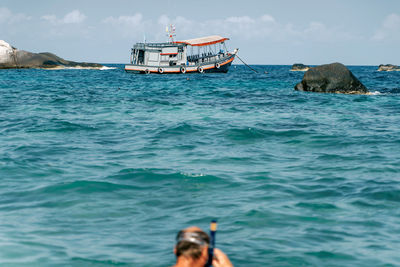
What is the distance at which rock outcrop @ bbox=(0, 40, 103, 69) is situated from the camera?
7394 cm

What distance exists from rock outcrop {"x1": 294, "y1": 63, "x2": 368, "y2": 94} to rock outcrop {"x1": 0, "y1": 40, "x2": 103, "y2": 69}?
205 ft

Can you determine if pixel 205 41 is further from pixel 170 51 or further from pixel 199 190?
pixel 199 190

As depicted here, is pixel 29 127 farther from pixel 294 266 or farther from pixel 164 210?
pixel 294 266

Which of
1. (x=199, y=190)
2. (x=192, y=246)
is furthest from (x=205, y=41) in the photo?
(x=192, y=246)

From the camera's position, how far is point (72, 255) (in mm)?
4984

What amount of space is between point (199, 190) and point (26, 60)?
258 feet

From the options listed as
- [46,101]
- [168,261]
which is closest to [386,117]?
[168,261]

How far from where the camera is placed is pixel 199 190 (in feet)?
24.7

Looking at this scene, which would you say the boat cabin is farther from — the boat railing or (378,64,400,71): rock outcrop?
(378,64,400,71): rock outcrop

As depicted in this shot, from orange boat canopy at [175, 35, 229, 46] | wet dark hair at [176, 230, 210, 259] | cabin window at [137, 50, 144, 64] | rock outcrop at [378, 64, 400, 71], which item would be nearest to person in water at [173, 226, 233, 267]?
wet dark hair at [176, 230, 210, 259]

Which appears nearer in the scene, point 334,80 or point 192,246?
point 192,246

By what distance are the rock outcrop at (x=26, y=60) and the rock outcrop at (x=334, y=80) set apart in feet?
205

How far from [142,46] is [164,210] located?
52753mm

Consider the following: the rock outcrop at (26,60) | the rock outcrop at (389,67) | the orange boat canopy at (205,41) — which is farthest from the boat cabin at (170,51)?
the rock outcrop at (389,67)
